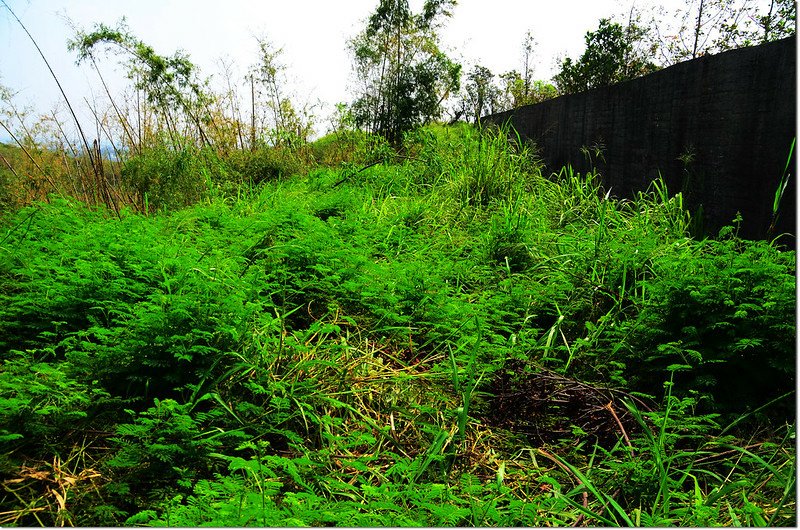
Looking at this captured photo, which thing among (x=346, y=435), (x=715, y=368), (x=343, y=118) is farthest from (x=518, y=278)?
(x=343, y=118)

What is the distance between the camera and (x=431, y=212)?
387cm

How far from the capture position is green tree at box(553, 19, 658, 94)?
8.34 metres

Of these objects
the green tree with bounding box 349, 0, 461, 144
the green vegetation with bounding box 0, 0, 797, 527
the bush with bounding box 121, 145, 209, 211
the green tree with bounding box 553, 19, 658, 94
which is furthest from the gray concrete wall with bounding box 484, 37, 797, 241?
the green tree with bounding box 553, 19, 658, 94

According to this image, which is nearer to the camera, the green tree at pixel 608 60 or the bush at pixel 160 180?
the bush at pixel 160 180

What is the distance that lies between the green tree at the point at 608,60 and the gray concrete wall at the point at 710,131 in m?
4.62

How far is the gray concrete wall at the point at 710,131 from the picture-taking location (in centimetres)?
264

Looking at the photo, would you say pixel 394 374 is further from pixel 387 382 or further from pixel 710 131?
pixel 710 131

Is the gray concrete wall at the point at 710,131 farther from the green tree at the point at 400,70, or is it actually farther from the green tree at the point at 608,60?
the green tree at the point at 608,60

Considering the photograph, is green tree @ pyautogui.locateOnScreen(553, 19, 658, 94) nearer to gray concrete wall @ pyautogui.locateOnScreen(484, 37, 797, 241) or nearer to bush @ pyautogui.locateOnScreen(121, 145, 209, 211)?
gray concrete wall @ pyautogui.locateOnScreen(484, 37, 797, 241)

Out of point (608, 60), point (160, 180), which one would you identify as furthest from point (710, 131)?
point (608, 60)

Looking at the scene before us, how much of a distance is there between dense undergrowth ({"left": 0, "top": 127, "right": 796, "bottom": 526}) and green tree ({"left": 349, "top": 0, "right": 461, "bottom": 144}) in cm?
297

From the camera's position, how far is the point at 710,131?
313 cm

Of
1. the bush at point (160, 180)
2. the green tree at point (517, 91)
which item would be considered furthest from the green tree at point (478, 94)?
the bush at point (160, 180)

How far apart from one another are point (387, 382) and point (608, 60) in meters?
8.27
